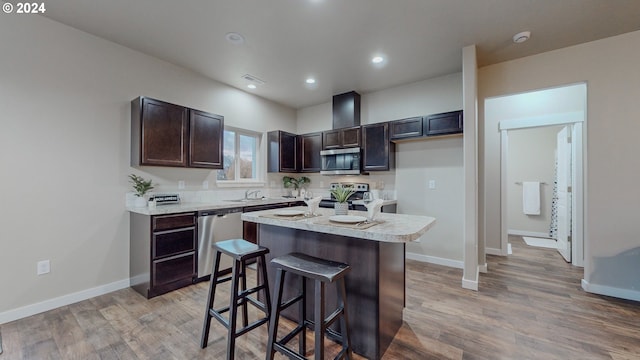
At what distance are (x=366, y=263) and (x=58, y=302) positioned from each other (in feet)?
9.82

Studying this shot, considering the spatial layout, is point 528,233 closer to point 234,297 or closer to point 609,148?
point 609,148

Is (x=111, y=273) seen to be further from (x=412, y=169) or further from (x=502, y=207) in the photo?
(x=502, y=207)

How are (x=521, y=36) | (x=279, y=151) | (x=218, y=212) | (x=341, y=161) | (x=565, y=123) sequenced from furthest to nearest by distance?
(x=279, y=151), (x=341, y=161), (x=565, y=123), (x=218, y=212), (x=521, y=36)

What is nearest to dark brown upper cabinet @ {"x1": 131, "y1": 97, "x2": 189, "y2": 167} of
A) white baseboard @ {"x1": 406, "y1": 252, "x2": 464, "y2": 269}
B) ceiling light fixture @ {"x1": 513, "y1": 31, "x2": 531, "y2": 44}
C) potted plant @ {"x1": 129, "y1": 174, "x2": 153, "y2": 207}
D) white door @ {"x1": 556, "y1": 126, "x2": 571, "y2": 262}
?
potted plant @ {"x1": 129, "y1": 174, "x2": 153, "y2": 207}

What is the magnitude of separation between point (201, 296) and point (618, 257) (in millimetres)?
4441

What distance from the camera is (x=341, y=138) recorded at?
4387mm

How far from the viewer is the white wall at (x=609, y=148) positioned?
2.61 metres

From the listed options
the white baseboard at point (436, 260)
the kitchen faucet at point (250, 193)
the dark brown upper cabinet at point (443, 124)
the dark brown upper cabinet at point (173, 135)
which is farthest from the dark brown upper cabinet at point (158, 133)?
the white baseboard at point (436, 260)

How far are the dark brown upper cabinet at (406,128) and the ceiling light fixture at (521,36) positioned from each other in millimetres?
1297

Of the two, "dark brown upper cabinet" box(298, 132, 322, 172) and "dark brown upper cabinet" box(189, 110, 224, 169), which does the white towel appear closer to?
"dark brown upper cabinet" box(298, 132, 322, 172)

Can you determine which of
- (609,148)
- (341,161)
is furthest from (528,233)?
(341,161)

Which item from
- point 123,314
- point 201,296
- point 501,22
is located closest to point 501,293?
point 501,22

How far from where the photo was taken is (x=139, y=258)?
276 centimetres

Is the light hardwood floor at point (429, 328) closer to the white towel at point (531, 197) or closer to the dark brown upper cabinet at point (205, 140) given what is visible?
the dark brown upper cabinet at point (205, 140)
